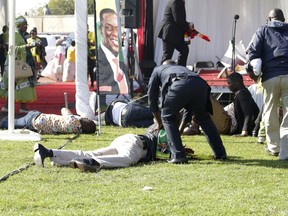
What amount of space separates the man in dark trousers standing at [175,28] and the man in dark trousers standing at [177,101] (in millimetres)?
7085

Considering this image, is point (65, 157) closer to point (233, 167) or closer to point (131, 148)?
point (131, 148)

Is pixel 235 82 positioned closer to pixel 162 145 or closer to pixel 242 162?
pixel 242 162

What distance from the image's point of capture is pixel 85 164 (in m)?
9.16

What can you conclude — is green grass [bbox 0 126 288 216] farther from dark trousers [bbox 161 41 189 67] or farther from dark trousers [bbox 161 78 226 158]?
dark trousers [bbox 161 41 189 67]

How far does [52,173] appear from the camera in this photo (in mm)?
9102

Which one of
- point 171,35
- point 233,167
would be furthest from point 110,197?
point 171,35

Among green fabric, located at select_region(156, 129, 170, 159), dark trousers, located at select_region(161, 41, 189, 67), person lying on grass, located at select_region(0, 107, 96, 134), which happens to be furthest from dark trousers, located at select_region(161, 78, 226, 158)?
dark trousers, located at select_region(161, 41, 189, 67)

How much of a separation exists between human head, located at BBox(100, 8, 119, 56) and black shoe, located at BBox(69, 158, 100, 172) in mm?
4531

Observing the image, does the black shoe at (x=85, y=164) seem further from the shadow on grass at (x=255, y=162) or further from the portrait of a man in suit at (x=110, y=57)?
the portrait of a man in suit at (x=110, y=57)

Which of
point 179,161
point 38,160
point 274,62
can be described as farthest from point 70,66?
point 38,160

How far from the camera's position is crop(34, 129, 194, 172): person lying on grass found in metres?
9.31

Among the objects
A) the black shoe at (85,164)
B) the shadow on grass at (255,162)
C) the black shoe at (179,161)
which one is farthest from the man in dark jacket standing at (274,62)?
the black shoe at (85,164)

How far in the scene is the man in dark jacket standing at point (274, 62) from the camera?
413 inches

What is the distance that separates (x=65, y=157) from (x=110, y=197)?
198 centimetres
